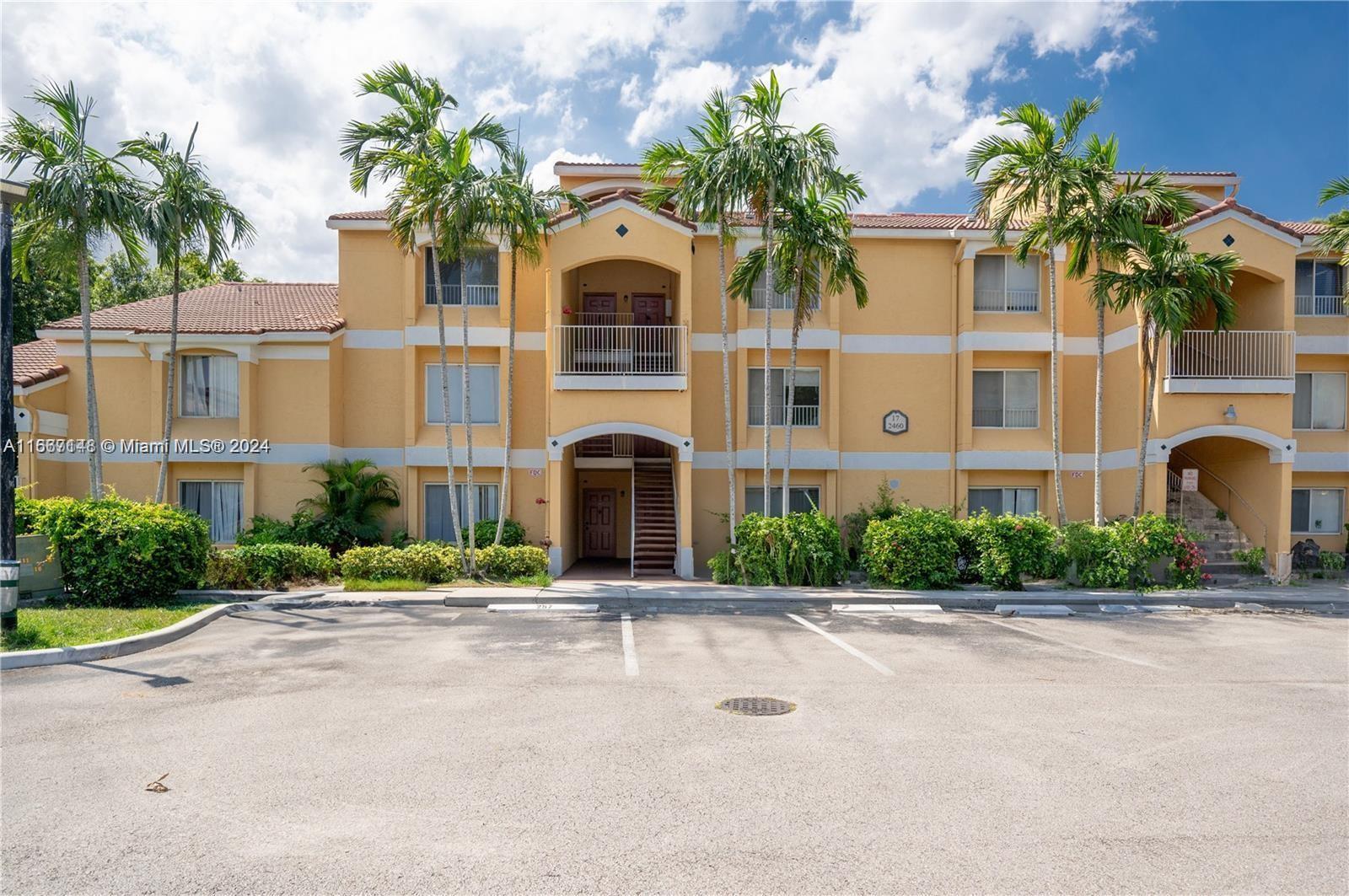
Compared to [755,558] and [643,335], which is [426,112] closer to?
[643,335]

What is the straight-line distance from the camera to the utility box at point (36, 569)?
13.9m

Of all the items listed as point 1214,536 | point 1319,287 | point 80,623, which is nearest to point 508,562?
point 80,623

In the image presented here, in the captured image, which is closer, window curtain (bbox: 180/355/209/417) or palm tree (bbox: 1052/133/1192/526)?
palm tree (bbox: 1052/133/1192/526)

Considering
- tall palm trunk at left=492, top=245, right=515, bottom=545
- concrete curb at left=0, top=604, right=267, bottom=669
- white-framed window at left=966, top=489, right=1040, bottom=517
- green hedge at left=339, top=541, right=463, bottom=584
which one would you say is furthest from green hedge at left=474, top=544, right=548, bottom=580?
white-framed window at left=966, top=489, right=1040, bottom=517

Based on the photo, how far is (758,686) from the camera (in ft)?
30.9

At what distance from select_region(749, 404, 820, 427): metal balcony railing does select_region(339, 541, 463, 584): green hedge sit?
867cm

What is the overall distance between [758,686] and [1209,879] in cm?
502

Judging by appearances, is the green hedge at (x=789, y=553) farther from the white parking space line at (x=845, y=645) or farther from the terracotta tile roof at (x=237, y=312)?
the terracotta tile roof at (x=237, y=312)

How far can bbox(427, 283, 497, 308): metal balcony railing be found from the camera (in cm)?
2211

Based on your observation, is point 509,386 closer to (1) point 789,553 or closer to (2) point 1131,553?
(1) point 789,553

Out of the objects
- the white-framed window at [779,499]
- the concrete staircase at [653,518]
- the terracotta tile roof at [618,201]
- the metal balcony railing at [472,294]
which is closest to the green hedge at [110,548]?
the metal balcony railing at [472,294]

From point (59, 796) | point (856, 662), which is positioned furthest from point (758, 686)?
point (59, 796)

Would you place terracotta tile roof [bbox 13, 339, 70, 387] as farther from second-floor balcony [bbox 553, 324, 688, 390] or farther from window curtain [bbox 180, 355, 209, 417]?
second-floor balcony [bbox 553, 324, 688, 390]

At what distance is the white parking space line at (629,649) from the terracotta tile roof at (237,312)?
38.7ft
